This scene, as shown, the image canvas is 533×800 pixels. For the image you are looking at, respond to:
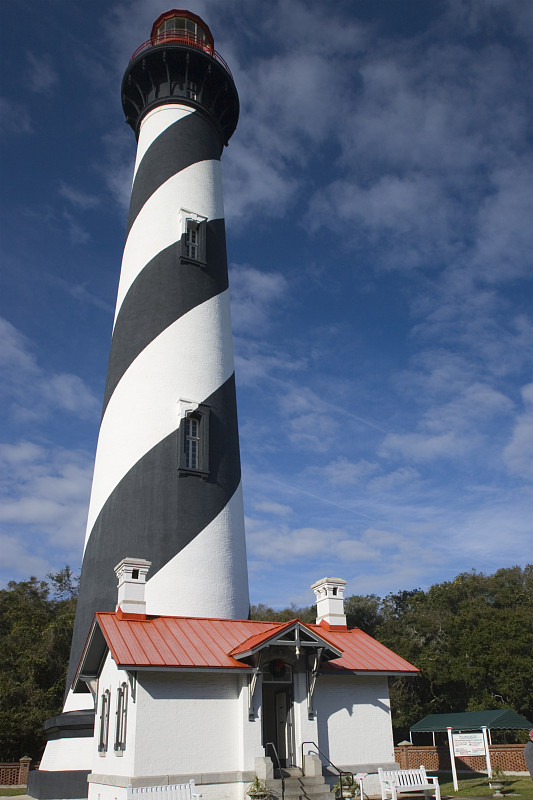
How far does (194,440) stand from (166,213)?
21.2 feet

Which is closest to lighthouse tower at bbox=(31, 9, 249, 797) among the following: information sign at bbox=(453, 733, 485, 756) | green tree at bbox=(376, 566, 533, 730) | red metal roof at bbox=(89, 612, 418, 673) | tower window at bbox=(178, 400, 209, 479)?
tower window at bbox=(178, 400, 209, 479)

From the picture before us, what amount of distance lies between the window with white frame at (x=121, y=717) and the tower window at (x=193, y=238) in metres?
10.5

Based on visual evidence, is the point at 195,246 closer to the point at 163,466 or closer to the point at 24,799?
the point at 163,466

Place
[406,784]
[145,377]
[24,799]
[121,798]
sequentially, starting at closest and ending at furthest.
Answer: [121,798] < [406,784] < [24,799] < [145,377]

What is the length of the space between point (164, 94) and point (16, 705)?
1914cm

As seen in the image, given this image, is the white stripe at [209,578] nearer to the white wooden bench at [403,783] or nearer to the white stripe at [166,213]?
the white wooden bench at [403,783]

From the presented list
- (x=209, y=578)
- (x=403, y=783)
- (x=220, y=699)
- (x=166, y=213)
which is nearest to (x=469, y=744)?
(x=403, y=783)

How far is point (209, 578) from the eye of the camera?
1455cm

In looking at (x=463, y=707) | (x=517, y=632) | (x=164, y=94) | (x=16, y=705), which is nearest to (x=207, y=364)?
(x=164, y=94)

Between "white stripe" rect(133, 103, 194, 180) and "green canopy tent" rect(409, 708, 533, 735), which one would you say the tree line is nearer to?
"green canopy tent" rect(409, 708, 533, 735)

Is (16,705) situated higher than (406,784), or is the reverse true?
(16,705)

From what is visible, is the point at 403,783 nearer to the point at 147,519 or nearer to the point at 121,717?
the point at 121,717

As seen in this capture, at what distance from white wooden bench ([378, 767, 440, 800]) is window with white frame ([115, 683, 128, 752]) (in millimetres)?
4465

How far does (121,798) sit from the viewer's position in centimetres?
1080
